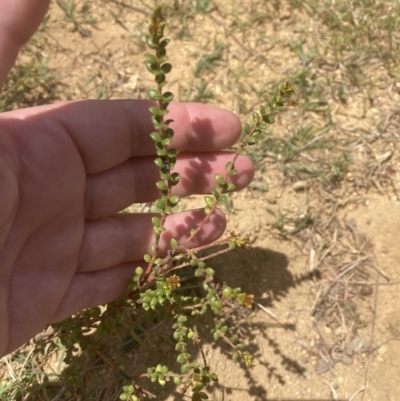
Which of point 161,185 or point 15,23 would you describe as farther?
point 161,185

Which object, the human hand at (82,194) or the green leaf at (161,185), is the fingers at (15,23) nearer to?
the human hand at (82,194)

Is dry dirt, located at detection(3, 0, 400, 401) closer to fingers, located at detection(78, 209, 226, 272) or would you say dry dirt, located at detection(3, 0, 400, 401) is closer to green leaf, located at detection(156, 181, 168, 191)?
fingers, located at detection(78, 209, 226, 272)

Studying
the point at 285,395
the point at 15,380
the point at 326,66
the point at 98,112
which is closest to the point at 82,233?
the point at 98,112

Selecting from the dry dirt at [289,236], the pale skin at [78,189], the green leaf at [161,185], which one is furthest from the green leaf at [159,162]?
the dry dirt at [289,236]

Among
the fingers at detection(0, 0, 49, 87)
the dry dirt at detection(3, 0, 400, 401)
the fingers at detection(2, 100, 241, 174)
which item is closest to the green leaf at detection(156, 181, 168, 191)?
the fingers at detection(2, 100, 241, 174)

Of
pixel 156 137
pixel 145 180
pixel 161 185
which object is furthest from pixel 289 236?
pixel 156 137

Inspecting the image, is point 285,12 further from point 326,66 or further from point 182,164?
point 182,164

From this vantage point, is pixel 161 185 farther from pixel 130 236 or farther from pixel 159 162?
pixel 130 236
